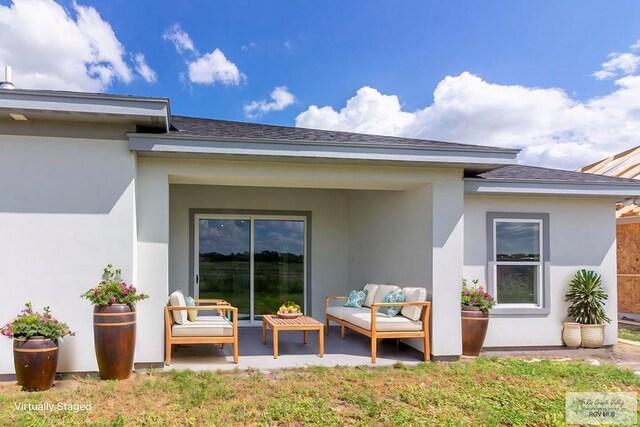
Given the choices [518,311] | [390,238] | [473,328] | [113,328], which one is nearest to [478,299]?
[473,328]

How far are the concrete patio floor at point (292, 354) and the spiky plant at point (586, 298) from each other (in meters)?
2.78

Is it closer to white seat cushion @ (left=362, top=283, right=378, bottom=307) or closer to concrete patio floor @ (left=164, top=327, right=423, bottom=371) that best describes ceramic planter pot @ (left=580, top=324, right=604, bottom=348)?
concrete patio floor @ (left=164, top=327, right=423, bottom=371)

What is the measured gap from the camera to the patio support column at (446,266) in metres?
6.86

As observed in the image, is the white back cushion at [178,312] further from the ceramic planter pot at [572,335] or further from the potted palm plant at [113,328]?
the ceramic planter pot at [572,335]

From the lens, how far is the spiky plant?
307 inches

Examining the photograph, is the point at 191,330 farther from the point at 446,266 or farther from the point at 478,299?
the point at 478,299

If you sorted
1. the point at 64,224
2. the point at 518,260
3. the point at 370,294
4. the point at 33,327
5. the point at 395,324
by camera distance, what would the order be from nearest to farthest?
the point at 33,327 < the point at 64,224 < the point at 395,324 < the point at 518,260 < the point at 370,294

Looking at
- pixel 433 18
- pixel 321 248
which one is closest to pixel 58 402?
pixel 321 248

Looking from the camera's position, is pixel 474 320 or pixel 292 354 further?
pixel 292 354

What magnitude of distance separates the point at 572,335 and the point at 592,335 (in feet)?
0.99

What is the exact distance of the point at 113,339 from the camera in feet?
17.8

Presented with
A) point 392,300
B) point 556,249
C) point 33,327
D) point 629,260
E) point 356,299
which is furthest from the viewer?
point 629,260

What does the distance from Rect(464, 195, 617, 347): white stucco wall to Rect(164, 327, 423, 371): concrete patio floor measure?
1.65 m

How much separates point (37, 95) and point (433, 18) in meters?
9.38
